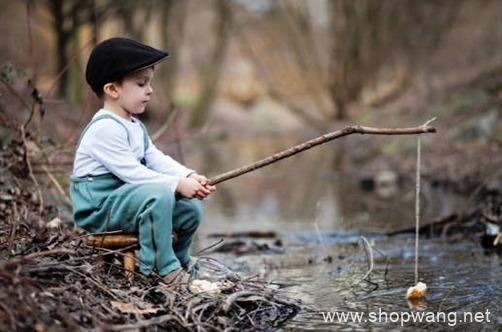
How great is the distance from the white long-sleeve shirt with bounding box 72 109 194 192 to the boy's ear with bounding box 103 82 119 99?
104 millimetres

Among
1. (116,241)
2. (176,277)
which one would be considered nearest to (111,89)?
(116,241)

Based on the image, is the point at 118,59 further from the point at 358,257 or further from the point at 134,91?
the point at 358,257

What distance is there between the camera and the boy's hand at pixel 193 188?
4473 mm

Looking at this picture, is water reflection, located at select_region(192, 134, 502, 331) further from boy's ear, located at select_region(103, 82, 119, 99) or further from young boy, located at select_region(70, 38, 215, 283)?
boy's ear, located at select_region(103, 82, 119, 99)

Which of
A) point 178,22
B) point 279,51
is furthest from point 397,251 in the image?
point 279,51

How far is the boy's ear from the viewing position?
4590 millimetres

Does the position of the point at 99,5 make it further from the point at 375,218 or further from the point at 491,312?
the point at 491,312

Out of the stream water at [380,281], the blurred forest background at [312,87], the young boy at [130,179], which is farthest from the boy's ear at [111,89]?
the blurred forest background at [312,87]

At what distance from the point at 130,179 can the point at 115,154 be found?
15cm

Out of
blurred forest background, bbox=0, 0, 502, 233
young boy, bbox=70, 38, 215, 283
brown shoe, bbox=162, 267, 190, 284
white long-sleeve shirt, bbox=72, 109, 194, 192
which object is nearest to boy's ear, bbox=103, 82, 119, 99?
young boy, bbox=70, 38, 215, 283

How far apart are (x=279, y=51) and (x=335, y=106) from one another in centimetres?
539

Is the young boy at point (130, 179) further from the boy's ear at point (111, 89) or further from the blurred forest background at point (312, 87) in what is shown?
the blurred forest background at point (312, 87)

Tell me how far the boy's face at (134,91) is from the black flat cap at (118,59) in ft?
0.19

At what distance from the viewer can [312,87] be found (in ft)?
89.4
